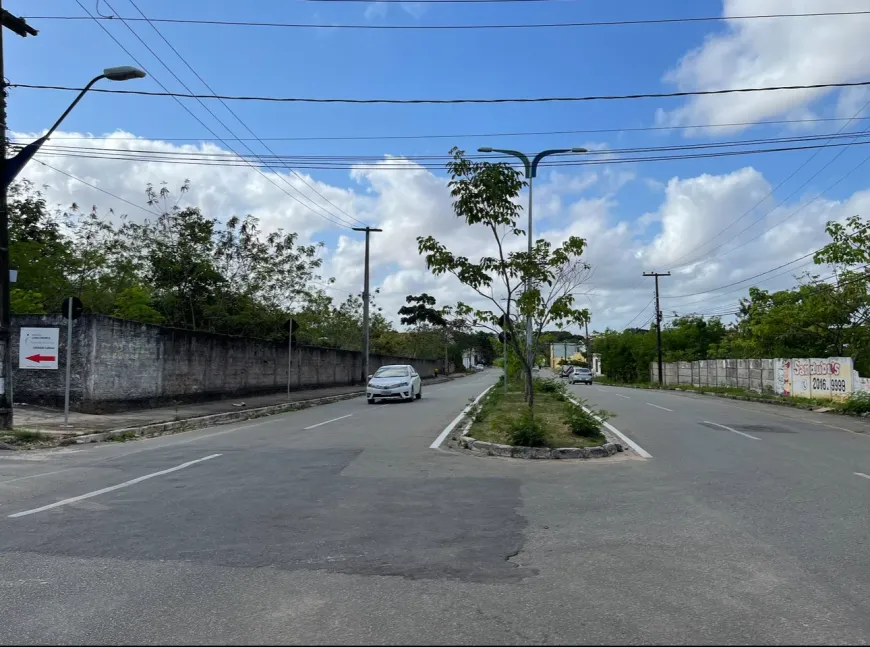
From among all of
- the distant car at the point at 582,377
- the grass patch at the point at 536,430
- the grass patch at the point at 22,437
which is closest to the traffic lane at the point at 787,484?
the grass patch at the point at 536,430

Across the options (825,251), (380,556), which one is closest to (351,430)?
(380,556)

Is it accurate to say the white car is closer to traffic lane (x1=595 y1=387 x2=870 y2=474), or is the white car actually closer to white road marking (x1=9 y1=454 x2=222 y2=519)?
traffic lane (x1=595 y1=387 x2=870 y2=474)

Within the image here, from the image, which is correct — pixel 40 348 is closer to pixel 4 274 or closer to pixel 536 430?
pixel 4 274

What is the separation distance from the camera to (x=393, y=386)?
25.5 m

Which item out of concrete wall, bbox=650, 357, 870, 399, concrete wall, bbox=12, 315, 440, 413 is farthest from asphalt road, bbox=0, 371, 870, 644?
concrete wall, bbox=650, 357, 870, 399

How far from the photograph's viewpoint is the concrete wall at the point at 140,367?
17.3m

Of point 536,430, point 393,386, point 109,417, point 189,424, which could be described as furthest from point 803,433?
point 109,417

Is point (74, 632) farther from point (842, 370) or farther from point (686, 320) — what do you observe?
point (686, 320)

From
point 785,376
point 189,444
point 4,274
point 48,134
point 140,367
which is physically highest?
point 48,134

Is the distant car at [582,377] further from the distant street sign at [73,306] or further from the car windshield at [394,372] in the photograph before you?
the distant street sign at [73,306]

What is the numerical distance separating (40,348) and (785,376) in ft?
103

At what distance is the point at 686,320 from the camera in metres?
62.6

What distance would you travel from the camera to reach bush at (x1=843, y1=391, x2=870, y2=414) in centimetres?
2116

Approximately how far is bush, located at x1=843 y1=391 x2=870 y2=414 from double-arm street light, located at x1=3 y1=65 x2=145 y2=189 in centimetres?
2245
